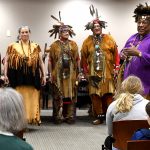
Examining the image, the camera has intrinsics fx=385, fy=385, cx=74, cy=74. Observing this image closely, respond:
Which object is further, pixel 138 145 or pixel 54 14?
pixel 54 14

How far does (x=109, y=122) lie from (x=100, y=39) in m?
3.01

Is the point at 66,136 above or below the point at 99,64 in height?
below

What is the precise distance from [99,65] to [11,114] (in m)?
4.50

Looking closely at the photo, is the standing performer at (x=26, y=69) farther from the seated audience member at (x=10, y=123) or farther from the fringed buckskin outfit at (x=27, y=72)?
the seated audience member at (x=10, y=123)

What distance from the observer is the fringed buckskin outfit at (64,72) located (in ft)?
20.3

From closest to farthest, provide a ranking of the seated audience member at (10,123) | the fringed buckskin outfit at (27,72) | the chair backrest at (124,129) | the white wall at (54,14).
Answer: the seated audience member at (10,123), the chair backrest at (124,129), the fringed buckskin outfit at (27,72), the white wall at (54,14)

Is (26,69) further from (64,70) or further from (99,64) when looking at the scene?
(99,64)

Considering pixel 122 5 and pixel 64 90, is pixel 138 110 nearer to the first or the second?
pixel 64 90

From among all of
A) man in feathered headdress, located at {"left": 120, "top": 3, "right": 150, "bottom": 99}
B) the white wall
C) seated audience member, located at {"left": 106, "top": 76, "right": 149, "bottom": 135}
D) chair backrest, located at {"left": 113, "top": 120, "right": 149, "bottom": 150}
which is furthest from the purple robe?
the white wall

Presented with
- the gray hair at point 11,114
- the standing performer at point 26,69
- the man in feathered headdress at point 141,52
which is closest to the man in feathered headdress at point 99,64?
the standing performer at point 26,69

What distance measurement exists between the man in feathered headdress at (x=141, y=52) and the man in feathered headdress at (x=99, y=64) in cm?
177

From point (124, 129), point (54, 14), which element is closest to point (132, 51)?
point (124, 129)

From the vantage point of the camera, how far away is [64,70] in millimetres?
6219

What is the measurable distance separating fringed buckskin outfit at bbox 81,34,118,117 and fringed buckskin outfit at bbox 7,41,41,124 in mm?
997
